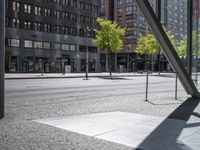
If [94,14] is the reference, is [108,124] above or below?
below

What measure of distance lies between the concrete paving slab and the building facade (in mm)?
50009

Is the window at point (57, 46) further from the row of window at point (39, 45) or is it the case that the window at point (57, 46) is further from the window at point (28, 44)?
the window at point (28, 44)

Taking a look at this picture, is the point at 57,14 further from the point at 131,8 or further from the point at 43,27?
the point at 131,8

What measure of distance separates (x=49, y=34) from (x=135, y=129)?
66.3 m

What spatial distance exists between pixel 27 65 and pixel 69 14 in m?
17.5

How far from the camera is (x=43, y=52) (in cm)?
7106

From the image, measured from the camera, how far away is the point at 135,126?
318 inches

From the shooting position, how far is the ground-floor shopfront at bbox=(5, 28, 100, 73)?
65000mm

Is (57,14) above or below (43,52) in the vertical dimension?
above

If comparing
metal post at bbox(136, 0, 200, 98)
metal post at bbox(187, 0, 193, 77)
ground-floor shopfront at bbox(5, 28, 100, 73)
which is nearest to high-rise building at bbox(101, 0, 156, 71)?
ground-floor shopfront at bbox(5, 28, 100, 73)

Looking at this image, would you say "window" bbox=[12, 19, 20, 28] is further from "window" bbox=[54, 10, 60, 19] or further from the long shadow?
the long shadow

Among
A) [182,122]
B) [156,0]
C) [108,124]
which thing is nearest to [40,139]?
[108,124]

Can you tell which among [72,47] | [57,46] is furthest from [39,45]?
[72,47]

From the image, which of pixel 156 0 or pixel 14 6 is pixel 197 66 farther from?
pixel 14 6
